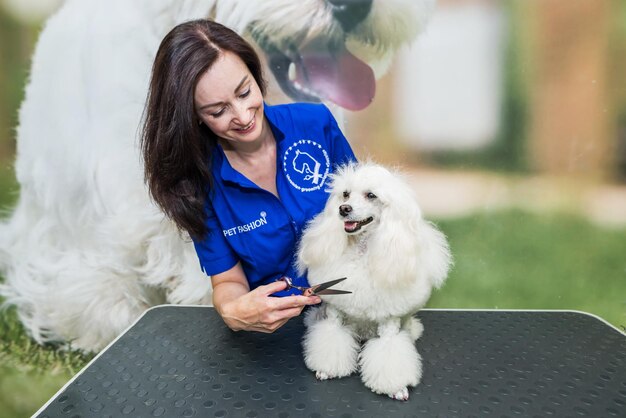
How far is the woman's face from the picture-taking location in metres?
0.92

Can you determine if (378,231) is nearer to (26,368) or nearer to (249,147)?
(249,147)

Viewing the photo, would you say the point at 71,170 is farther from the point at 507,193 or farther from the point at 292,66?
the point at 507,193

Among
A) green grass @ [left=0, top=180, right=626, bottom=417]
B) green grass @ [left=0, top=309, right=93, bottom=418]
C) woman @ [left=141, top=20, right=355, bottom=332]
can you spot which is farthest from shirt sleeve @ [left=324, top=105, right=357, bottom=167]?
green grass @ [left=0, top=309, right=93, bottom=418]

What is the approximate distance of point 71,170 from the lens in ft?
4.71

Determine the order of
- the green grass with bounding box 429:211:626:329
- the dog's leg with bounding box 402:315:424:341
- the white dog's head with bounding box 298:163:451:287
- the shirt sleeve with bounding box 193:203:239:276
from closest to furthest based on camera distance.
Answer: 1. the white dog's head with bounding box 298:163:451:287
2. the dog's leg with bounding box 402:315:424:341
3. the shirt sleeve with bounding box 193:203:239:276
4. the green grass with bounding box 429:211:626:329

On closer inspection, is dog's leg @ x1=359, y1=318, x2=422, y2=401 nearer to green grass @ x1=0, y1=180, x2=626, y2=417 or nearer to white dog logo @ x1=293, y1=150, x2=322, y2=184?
white dog logo @ x1=293, y1=150, x2=322, y2=184

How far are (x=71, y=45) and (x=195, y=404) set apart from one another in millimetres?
1104

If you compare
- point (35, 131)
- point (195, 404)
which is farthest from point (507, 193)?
point (35, 131)

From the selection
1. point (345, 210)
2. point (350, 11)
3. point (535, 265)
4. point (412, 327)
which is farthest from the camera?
point (535, 265)

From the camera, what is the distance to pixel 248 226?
107 centimetres

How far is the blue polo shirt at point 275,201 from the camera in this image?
1063 millimetres

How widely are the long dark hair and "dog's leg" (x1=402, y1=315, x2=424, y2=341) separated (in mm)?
476

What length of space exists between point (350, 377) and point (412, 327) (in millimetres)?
211

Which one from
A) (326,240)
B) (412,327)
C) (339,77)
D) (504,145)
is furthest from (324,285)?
(504,145)
